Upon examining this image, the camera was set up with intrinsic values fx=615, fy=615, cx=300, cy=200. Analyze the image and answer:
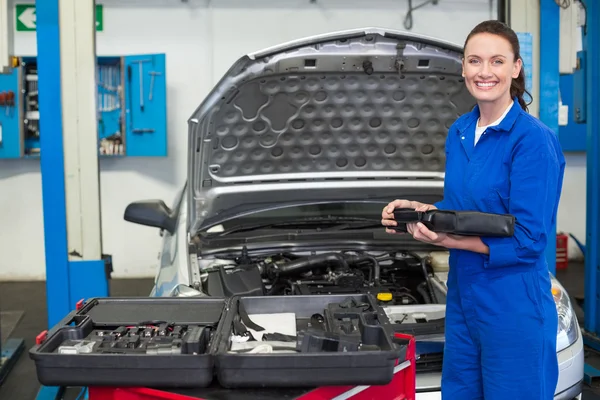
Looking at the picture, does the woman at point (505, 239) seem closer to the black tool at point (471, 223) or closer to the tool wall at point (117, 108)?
the black tool at point (471, 223)

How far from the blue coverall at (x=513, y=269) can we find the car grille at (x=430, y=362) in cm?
35

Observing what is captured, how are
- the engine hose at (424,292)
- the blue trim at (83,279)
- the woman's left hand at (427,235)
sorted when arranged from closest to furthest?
the woman's left hand at (427,235), the engine hose at (424,292), the blue trim at (83,279)

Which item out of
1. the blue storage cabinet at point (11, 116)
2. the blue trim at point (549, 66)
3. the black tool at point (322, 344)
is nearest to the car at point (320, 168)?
the blue trim at point (549, 66)

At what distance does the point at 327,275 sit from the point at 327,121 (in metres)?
0.70

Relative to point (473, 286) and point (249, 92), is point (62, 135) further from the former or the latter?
point (473, 286)

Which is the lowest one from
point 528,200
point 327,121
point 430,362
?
point 430,362

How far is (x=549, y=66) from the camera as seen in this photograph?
2986 millimetres

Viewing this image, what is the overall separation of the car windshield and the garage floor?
148cm

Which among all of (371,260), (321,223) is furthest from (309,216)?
(371,260)

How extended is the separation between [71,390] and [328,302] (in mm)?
2050

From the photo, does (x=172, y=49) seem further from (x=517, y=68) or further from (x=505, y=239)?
(x=505, y=239)

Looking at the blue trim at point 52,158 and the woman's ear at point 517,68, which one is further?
the blue trim at point 52,158

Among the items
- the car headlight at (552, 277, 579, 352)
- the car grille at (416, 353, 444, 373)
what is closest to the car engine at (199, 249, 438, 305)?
the car grille at (416, 353, 444, 373)

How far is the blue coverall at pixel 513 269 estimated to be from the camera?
1639 mm
